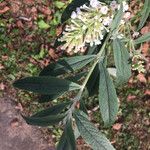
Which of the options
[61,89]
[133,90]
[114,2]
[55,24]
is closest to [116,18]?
[114,2]

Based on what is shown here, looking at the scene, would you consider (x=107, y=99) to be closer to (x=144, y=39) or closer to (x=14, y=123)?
(x=144, y=39)

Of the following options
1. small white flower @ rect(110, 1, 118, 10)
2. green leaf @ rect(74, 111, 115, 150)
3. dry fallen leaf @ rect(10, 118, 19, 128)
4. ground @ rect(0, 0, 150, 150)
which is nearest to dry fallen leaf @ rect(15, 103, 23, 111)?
ground @ rect(0, 0, 150, 150)

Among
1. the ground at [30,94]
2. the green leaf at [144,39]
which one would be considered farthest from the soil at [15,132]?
the green leaf at [144,39]

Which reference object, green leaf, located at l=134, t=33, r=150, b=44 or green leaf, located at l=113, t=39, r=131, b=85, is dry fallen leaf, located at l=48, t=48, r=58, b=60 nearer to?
green leaf, located at l=134, t=33, r=150, b=44

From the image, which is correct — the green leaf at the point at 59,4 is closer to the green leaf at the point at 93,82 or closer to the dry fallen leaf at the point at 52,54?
the dry fallen leaf at the point at 52,54

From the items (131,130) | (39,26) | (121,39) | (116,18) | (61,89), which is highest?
(116,18)

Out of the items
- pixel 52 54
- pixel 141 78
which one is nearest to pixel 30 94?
pixel 52 54

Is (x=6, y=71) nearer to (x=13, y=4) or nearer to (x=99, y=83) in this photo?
(x=13, y=4)
